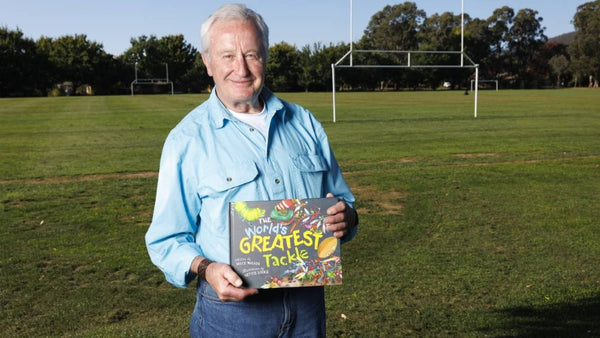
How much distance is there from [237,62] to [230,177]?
46cm

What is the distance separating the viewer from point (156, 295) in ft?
18.0

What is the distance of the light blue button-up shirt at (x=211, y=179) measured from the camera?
7.15 feet

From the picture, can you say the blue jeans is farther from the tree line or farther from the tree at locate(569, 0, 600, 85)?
the tree at locate(569, 0, 600, 85)

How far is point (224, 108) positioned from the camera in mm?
2273

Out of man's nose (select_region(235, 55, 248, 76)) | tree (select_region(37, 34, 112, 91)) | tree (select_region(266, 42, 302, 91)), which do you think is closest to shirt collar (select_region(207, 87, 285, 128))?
man's nose (select_region(235, 55, 248, 76))

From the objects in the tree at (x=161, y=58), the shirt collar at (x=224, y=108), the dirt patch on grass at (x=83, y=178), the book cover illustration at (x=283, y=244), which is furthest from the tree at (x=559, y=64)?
the book cover illustration at (x=283, y=244)

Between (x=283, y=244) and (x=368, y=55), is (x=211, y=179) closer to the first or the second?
(x=283, y=244)

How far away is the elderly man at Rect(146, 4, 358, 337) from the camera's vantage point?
86.0 inches

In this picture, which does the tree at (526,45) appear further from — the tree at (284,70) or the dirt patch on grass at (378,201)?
the dirt patch on grass at (378,201)

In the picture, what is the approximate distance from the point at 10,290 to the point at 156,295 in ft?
4.71

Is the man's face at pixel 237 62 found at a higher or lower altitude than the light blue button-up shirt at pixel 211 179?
higher

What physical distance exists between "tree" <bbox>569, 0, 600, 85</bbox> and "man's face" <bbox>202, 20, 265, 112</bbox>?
9041 cm

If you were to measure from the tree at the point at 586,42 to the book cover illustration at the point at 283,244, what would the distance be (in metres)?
90.5

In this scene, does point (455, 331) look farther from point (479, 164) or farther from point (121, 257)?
point (479, 164)
